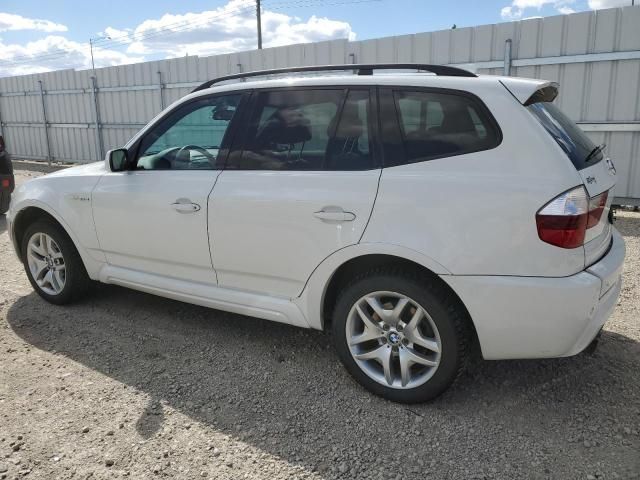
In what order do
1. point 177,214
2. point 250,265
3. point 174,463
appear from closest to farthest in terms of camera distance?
point 174,463 < point 250,265 < point 177,214

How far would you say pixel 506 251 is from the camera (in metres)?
2.52

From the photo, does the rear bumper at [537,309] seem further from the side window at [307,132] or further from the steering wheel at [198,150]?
the steering wheel at [198,150]

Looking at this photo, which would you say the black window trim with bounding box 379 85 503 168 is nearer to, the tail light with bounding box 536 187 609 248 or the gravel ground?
the tail light with bounding box 536 187 609 248

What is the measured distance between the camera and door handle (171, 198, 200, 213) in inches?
134

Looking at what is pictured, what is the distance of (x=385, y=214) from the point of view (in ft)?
9.07

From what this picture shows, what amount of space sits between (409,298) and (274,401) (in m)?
0.97

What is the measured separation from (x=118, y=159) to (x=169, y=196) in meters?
0.58

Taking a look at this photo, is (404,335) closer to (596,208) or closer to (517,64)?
(596,208)

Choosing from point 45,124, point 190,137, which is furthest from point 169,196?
point 45,124

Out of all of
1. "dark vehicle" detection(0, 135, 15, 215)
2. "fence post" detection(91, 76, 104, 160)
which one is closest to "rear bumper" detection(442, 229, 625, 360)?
"dark vehicle" detection(0, 135, 15, 215)

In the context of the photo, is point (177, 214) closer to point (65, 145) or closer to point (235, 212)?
point (235, 212)

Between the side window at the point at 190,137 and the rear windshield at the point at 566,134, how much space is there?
5.94 ft

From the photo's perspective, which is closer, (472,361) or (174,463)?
(174,463)

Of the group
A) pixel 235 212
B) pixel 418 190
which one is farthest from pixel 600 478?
pixel 235 212
